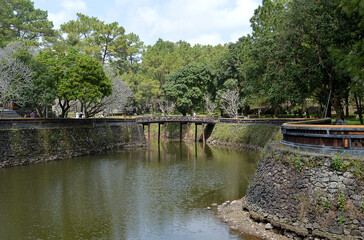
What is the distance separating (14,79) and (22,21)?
37484mm

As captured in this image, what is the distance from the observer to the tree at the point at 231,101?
53719 millimetres

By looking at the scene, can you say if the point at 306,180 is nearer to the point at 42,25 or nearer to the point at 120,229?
the point at 120,229

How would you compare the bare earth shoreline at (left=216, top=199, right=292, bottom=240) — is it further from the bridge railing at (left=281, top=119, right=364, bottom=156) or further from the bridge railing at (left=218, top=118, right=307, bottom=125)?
the bridge railing at (left=218, top=118, right=307, bottom=125)

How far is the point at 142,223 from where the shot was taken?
16.0m

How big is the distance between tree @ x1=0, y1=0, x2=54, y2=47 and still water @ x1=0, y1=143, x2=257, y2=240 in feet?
129

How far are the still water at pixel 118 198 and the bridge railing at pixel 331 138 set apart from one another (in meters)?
5.62

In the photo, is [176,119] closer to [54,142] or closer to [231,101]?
[231,101]

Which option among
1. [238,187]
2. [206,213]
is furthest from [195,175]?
[206,213]

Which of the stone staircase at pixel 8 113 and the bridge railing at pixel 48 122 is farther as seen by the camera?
the stone staircase at pixel 8 113

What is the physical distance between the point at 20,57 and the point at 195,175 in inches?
940

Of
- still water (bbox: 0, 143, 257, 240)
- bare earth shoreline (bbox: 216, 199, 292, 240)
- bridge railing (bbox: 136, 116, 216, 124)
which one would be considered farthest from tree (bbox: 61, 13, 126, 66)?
bare earth shoreline (bbox: 216, 199, 292, 240)

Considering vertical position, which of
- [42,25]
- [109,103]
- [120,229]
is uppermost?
[42,25]

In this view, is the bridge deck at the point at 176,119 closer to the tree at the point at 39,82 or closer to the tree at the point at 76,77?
the tree at the point at 76,77

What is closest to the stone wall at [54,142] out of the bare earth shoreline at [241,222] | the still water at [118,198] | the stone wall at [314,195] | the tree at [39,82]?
the still water at [118,198]
